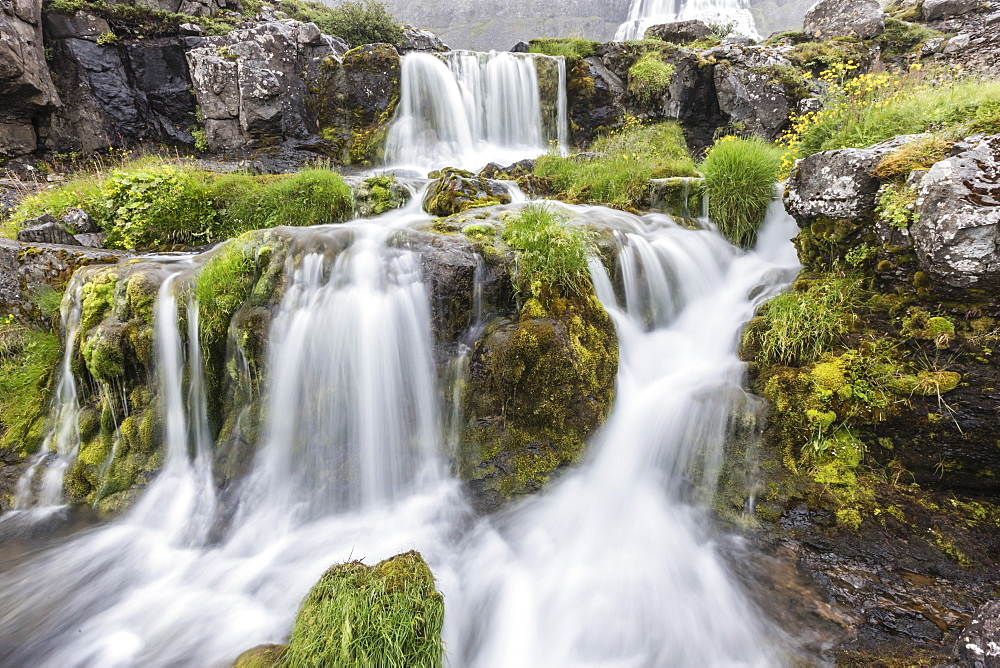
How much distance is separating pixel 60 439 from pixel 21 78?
1013 centimetres

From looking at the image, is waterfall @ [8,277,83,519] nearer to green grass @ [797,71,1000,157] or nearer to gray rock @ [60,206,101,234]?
gray rock @ [60,206,101,234]

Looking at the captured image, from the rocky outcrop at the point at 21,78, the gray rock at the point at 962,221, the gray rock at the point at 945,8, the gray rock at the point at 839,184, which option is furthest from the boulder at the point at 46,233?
the gray rock at the point at 945,8

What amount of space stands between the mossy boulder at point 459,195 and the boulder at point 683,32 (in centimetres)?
1327

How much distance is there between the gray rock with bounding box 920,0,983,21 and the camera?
481 inches

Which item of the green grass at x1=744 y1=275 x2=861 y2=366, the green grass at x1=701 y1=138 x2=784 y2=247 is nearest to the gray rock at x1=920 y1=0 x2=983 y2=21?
the green grass at x1=701 y1=138 x2=784 y2=247

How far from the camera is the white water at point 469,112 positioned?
11164 mm

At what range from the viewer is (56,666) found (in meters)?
2.82

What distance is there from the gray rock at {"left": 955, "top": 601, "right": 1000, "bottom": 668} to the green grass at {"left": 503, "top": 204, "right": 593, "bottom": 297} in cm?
338

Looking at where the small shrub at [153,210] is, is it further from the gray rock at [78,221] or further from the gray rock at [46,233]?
the gray rock at [46,233]

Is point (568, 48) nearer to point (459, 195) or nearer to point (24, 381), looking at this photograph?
point (459, 195)

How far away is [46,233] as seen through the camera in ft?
20.8

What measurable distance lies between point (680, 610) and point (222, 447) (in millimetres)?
4421

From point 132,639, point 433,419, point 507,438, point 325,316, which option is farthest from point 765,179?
point 132,639

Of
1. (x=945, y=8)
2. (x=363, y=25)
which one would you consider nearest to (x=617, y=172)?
(x=363, y=25)
